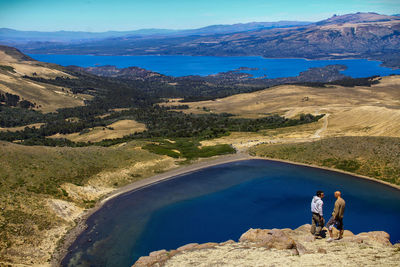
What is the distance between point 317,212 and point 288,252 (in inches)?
131

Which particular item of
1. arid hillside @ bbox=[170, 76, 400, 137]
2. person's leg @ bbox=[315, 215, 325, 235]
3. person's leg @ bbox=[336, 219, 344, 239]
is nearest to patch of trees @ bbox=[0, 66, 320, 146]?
arid hillside @ bbox=[170, 76, 400, 137]

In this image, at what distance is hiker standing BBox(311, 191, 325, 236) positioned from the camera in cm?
2308

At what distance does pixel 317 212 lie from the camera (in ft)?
76.6

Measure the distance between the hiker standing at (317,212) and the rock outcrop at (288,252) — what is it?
2.11ft

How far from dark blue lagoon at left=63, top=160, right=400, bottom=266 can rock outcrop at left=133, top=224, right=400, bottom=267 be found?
981 cm

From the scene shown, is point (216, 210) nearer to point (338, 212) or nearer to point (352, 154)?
point (338, 212)

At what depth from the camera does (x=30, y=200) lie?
41500 mm

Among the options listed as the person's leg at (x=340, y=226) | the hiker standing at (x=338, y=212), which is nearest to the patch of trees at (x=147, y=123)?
the person's leg at (x=340, y=226)

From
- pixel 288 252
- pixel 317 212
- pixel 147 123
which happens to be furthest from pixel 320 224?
pixel 147 123

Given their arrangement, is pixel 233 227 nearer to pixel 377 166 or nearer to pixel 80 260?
pixel 80 260

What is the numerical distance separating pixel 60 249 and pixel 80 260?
3165mm

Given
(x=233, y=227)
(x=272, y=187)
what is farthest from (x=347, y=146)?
(x=233, y=227)

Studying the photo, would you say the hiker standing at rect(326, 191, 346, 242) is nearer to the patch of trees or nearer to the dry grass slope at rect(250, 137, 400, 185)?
the dry grass slope at rect(250, 137, 400, 185)

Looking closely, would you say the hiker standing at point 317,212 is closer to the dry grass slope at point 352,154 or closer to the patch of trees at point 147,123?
the dry grass slope at point 352,154
